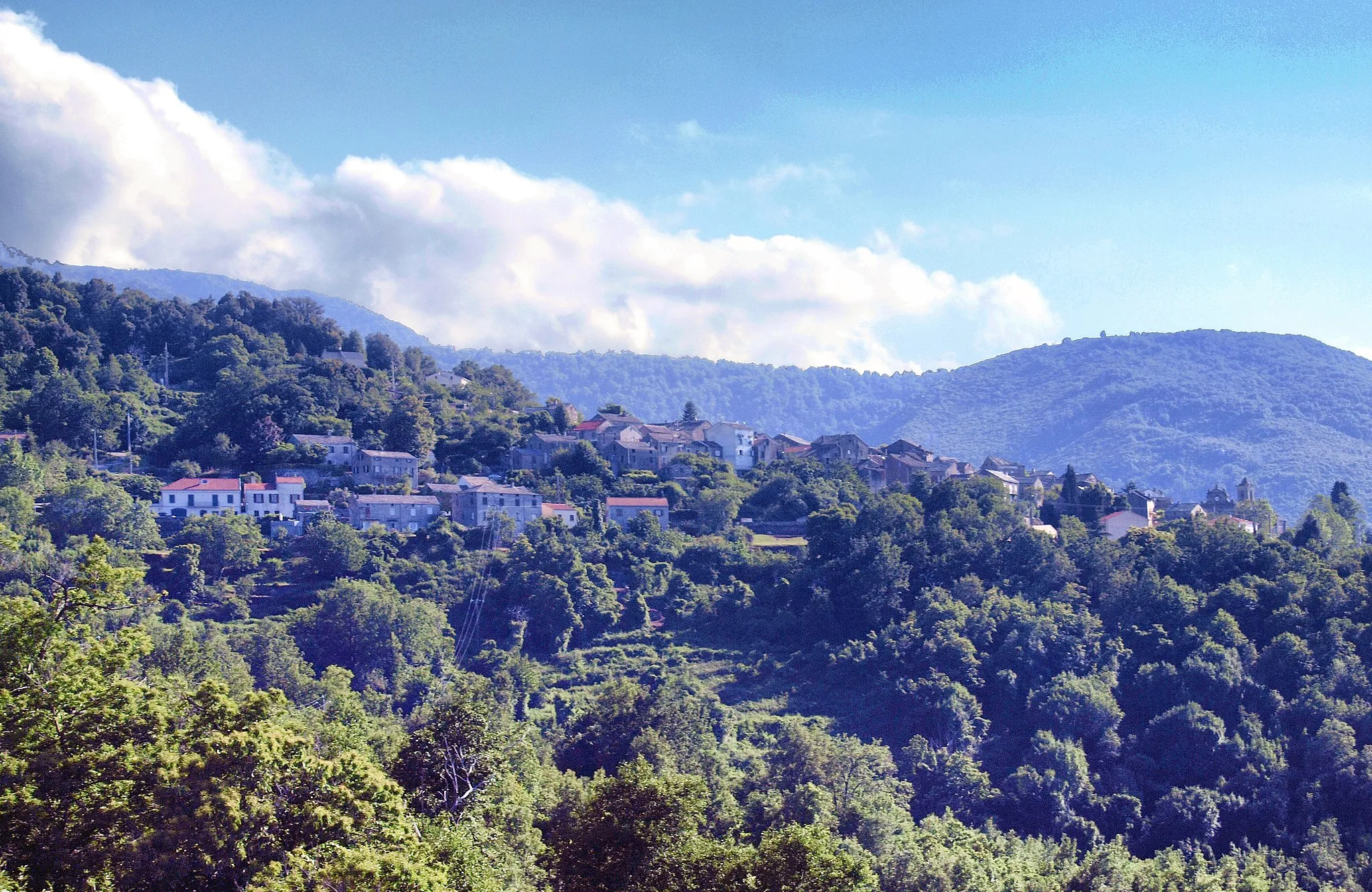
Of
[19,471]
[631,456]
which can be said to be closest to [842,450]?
[631,456]

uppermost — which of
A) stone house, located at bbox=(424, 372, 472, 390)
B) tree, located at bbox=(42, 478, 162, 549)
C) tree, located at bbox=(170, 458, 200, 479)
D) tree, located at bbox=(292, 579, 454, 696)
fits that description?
stone house, located at bbox=(424, 372, 472, 390)

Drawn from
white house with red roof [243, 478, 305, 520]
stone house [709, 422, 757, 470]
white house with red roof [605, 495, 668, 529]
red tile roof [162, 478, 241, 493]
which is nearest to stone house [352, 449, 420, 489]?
white house with red roof [243, 478, 305, 520]

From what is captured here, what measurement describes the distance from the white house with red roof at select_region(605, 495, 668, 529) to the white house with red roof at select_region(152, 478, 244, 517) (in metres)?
17.9

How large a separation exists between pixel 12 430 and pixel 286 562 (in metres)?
18.6

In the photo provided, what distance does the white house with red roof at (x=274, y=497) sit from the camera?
60.8 m

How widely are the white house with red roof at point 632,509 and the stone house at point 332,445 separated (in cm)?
1354

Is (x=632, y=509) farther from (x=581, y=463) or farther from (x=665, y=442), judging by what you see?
(x=665, y=442)

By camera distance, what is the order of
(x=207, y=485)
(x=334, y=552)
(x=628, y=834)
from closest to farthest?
1. (x=628, y=834)
2. (x=334, y=552)
3. (x=207, y=485)

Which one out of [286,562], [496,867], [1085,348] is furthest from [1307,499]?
[496,867]

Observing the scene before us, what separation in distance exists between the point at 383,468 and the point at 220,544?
1270 cm

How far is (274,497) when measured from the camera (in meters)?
61.6

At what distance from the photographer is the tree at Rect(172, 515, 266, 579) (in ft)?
178

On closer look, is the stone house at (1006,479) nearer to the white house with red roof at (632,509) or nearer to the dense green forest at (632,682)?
the dense green forest at (632,682)

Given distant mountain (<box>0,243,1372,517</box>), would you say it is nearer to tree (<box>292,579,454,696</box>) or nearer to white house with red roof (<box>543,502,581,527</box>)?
white house with red roof (<box>543,502,581,527</box>)
